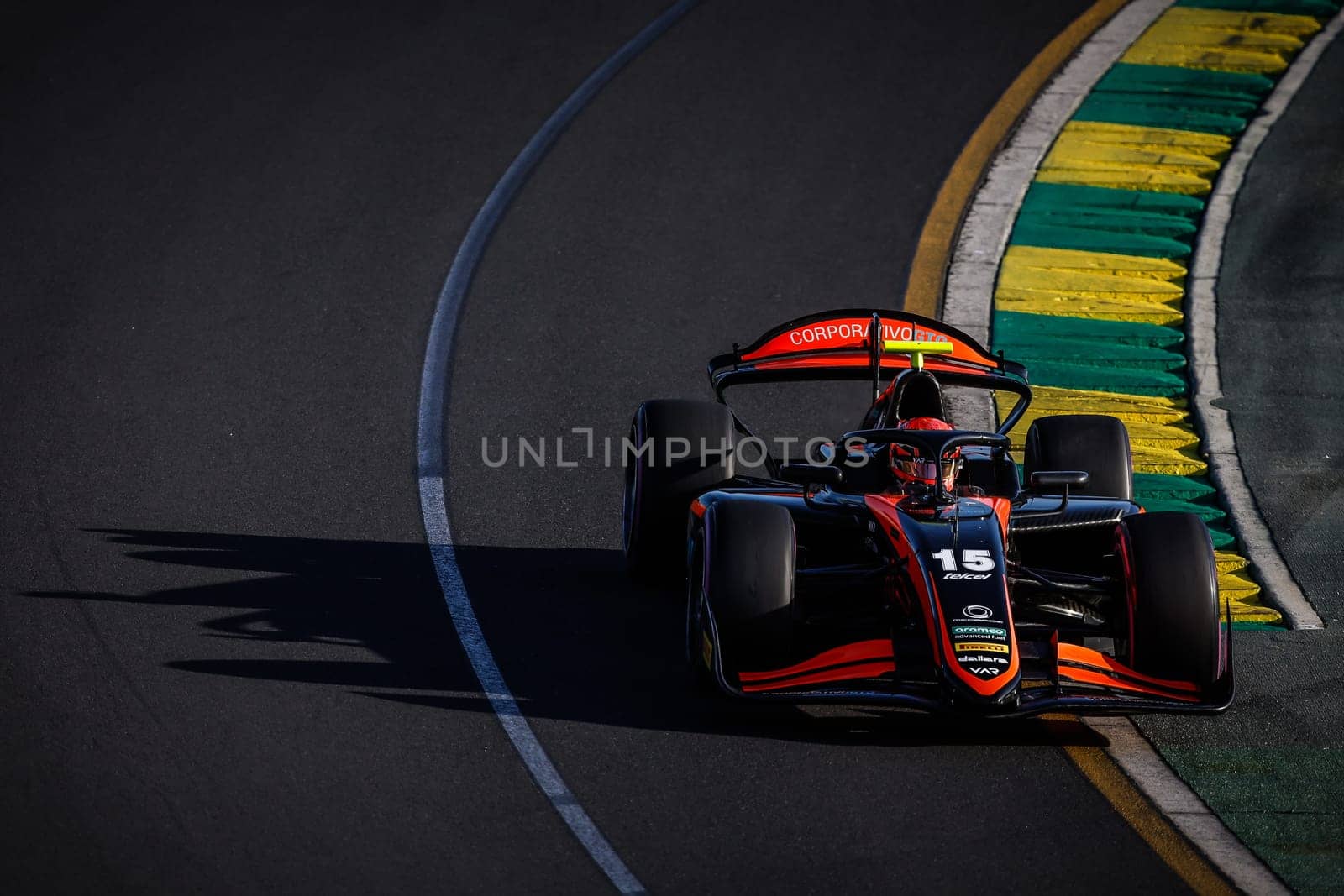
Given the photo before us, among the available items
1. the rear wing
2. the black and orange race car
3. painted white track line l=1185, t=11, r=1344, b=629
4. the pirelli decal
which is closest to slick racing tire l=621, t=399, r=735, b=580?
the black and orange race car

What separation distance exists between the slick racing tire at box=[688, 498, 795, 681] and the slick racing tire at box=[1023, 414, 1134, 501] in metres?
2.24

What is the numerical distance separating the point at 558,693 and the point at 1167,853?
300 centimetres

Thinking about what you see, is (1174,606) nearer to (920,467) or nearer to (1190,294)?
(920,467)

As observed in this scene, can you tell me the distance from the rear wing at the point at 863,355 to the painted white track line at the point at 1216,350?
1.72 m

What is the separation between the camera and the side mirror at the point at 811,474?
8.92 m

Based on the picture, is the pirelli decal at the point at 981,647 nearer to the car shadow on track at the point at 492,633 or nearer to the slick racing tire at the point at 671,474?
the car shadow on track at the point at 492,633

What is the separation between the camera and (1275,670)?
905 centimetres

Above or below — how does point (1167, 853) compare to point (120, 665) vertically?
below

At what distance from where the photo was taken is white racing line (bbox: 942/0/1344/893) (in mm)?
7754

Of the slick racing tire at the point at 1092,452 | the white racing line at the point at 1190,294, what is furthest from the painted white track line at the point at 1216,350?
the slick racing tire at the point at 1092,452

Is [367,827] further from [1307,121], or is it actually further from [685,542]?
[1307,121]

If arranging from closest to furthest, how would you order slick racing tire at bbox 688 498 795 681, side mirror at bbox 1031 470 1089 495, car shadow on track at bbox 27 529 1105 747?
1. slick racing tire at bbox 688 498 795 681
2. car shadow on track at bbox 27 529 1105 747
3. side mirror at bbox 1031 470 1089 495

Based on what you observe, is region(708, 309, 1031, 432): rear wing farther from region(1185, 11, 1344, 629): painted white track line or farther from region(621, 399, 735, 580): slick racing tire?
region(1185, 11, 1344, 629): painted white track line

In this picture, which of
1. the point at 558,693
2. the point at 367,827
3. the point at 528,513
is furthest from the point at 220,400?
the point at 367,827
